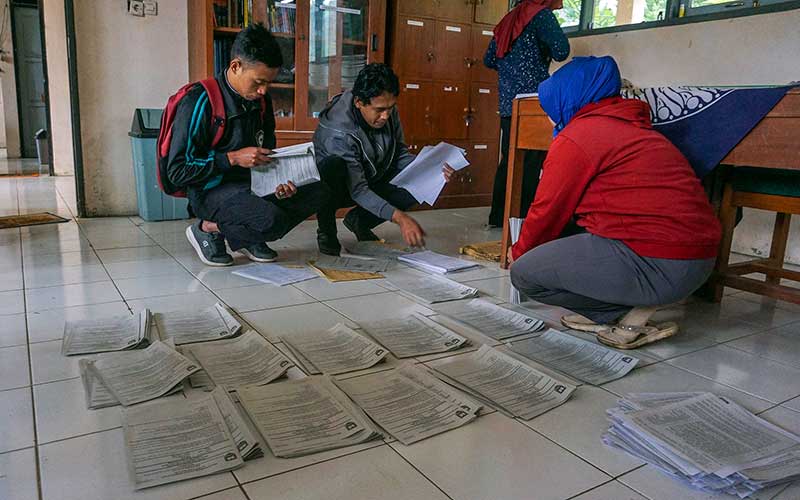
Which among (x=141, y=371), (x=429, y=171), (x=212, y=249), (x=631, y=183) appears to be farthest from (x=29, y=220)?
(x=631, y=183)

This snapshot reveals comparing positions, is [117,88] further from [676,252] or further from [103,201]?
[676,252]

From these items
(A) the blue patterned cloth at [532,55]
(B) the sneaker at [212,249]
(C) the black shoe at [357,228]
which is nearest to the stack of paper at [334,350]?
(B) the sneaker at [212,249]

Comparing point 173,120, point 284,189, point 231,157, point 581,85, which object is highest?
point 581,85

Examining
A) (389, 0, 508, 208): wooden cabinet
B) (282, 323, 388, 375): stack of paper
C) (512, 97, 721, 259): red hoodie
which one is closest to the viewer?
(282, 323, 388, 375): stack of paper

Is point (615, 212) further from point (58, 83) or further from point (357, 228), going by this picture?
point (58, 83)

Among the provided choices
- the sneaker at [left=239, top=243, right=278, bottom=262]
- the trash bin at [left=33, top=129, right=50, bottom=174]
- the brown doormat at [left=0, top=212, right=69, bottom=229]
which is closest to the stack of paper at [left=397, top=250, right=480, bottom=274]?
the sneaker at [left=239, top=243, right=278, bottom=262]

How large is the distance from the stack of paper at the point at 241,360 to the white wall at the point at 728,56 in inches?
114

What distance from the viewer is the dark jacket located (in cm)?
249

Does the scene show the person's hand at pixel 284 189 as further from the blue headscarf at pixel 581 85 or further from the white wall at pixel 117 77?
the white wall at pixel 117 77

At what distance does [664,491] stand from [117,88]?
360cm

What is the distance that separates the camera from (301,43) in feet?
12.4

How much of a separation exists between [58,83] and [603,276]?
5.72 metres

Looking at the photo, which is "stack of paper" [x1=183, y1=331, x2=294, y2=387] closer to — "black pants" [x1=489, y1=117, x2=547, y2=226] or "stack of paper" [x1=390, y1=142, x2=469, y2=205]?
"stack of paper" [x1=390, y1=142, x2=469, y2=205]

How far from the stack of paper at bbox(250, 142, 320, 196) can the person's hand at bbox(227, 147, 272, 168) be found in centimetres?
2
